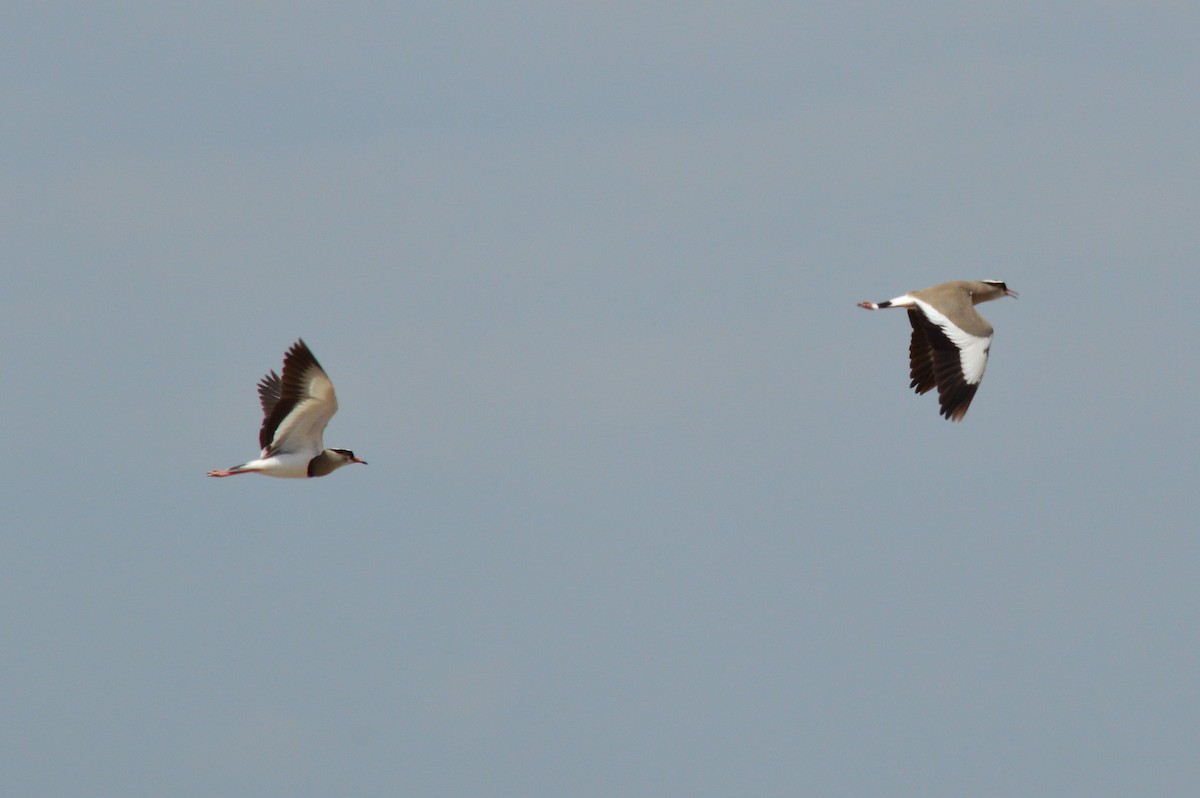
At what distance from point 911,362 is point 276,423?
9.30 meters

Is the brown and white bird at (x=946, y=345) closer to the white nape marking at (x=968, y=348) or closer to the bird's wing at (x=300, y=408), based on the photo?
the white nape marking at (x=968, y=348)

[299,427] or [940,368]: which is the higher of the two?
[940,368]

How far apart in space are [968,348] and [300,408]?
9.61 metres

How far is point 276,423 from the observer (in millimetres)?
37094

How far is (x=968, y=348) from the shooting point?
35438 millimetres

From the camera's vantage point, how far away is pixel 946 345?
35.5m

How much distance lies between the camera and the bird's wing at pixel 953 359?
35.2 m

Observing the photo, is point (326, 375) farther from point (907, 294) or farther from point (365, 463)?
point (907, 294)

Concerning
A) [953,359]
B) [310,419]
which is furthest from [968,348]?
[310,419]

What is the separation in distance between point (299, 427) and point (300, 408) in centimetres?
55

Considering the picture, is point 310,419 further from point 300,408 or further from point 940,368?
point 940,368

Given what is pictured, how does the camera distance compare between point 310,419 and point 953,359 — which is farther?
point 310,419

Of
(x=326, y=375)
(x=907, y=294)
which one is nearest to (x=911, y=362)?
(x=907, y=294)

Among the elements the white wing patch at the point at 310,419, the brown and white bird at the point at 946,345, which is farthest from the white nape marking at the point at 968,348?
the white wing patch at the point at 310,419
